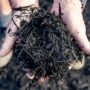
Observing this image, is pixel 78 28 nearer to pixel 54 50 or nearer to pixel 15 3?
pixel 54 50

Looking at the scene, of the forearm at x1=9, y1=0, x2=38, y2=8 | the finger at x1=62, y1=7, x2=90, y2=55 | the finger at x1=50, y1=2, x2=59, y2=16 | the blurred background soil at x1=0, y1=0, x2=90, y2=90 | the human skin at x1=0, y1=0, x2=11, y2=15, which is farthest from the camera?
the human skin at x1=0, y1=0, x2=11, y2=15

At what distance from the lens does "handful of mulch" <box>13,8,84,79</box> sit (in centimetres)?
207

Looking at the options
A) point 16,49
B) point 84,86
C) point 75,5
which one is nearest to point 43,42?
point 16,49

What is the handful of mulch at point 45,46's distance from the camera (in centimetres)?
207

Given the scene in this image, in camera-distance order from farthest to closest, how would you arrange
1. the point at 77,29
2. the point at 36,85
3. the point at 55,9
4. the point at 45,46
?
the point at 36,85 → the point at 55,9 → the point at 77,29 → the point at 45,46

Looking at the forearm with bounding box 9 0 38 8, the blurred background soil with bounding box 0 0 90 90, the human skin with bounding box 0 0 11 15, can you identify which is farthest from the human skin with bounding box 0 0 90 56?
the human skin with bounding box 0 0 11 15

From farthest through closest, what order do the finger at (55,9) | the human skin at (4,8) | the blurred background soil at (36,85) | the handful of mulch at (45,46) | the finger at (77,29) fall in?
the human skin at (4,8) < the blurred background soil at (36,85) < the finger at (55,9) < the finger at (77,29) < the handful of mulch at (45,46)

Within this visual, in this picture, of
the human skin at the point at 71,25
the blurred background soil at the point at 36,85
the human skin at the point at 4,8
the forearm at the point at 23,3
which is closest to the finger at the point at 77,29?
the human skin at the point at 71,25

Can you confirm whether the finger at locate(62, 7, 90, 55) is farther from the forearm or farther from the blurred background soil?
the blurred background soil

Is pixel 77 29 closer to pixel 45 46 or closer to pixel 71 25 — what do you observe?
pixel 71 25

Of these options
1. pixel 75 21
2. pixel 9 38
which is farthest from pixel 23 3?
pixel 75 21

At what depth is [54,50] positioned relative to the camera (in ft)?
6.82

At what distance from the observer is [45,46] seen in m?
2.08

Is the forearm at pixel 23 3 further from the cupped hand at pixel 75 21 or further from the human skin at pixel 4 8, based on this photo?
the human skin at pixel 4 8
